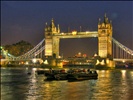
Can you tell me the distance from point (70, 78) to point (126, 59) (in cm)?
5703

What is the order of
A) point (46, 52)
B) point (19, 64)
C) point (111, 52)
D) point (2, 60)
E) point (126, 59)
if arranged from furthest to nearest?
point (19, 64)
point (2, 60)
point (46, 52)
point (111, 52)
point (126, 59)

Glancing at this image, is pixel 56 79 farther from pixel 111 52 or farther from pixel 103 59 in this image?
pixel 111 52

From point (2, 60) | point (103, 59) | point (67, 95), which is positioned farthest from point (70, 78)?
point (2, 60)

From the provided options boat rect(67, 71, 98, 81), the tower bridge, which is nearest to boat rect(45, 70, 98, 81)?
boat rect(67, 71, 98, 81)

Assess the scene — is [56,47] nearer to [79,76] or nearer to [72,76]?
[79,76]

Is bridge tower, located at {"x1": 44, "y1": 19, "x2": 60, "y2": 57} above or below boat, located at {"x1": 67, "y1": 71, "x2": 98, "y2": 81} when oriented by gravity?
above

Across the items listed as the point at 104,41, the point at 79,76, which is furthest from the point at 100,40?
the point at 79,76

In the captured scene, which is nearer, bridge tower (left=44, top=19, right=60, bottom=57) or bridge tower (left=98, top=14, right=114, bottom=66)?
bridge tower (left=98, top=14, right=114, bottom=66)

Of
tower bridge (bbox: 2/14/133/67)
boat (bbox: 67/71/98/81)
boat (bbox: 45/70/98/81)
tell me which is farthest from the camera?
tower bridge (bbox: 2/14/133/67)

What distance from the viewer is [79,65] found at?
146 metres

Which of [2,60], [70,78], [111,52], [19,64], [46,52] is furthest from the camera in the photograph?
[19,64]

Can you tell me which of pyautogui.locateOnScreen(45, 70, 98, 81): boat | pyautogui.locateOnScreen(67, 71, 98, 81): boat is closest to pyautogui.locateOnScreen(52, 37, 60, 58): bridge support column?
pyautogui.locateOnScreen(67, 71, 98, 81): boat

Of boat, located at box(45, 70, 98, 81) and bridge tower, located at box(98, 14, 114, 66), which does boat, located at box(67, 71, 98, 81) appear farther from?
bridge tower, located at box(98, 14, 114, 66)

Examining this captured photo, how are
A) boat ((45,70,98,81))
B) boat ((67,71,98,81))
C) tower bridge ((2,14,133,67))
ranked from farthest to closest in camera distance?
tower bridge ((2,14,133,67))
boat ((45,70,98,81))
boat ((67,71,98,81))
